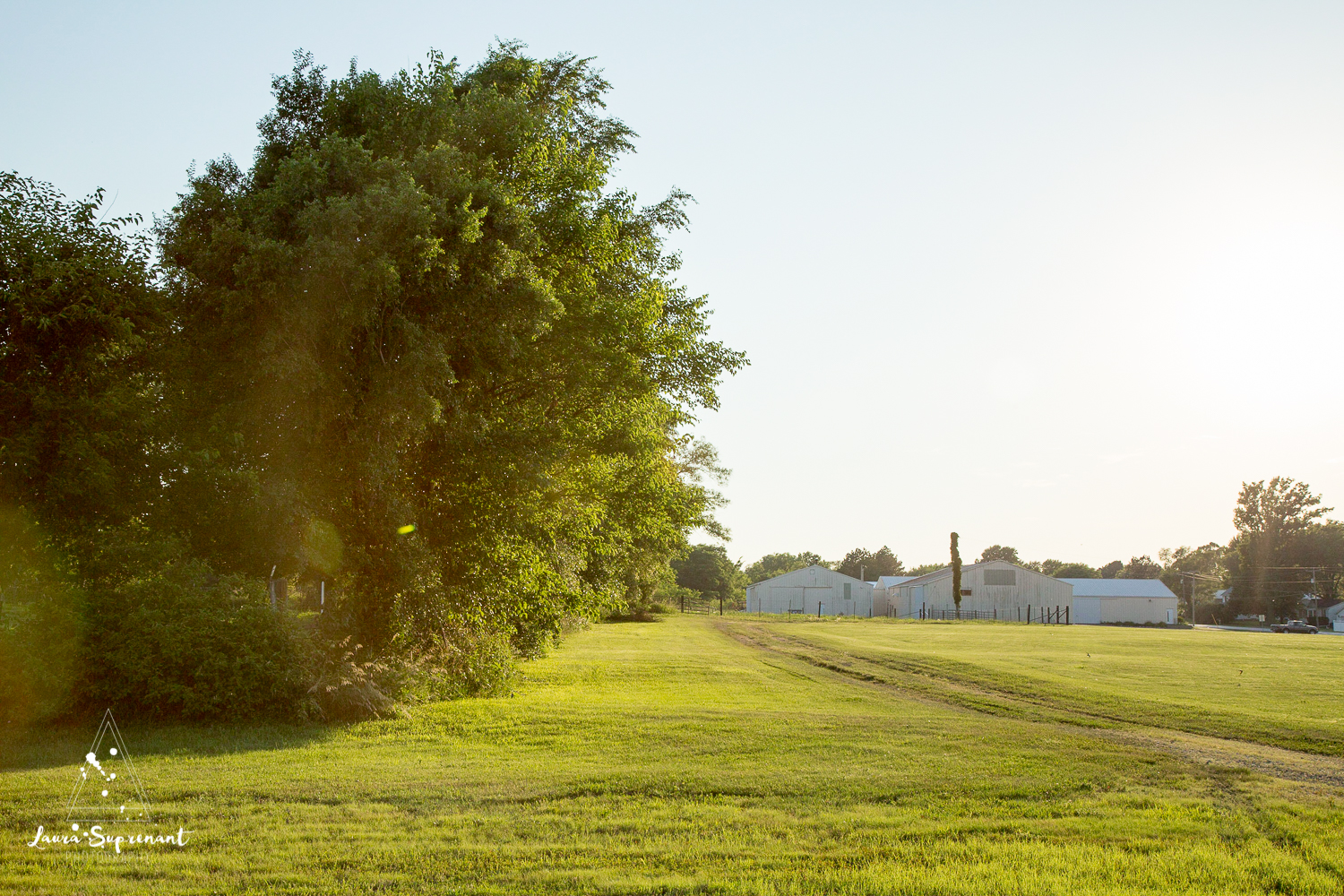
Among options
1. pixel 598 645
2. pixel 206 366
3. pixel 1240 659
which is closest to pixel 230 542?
pixel 206 366

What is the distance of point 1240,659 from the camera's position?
2970cm

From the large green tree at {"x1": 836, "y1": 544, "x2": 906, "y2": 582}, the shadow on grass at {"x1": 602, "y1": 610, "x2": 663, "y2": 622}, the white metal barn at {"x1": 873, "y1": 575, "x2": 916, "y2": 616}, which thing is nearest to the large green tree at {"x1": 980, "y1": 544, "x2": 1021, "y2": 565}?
the large green tree at {"x1": 836, "y1": 544, "x2": 906, "y2": 582}

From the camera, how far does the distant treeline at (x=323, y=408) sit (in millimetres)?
12836

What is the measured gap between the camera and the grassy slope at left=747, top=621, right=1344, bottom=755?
47.1ft

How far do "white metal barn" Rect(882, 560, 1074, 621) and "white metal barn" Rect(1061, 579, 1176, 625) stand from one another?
264 centimetres

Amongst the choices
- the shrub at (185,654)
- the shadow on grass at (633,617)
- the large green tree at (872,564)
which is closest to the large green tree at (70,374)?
the shrub at (185,654)

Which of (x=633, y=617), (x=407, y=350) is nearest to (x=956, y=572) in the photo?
(x=633, y=617)

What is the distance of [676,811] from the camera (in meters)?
8.27

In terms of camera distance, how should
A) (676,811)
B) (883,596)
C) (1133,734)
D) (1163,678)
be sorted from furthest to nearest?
(883,596) < (1163,678) < (1133,734) < (676,811)

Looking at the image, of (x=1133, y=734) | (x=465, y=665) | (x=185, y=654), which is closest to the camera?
(x=185, y=654)

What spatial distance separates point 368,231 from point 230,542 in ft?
18.8

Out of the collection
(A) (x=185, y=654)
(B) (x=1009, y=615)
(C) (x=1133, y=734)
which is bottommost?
(B) (x=1009, y=615)

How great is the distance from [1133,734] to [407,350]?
12830 millimetres

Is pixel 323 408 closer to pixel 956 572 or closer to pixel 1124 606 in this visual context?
pixel 956 572
